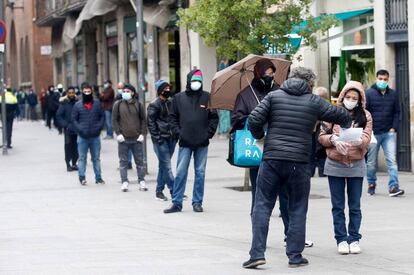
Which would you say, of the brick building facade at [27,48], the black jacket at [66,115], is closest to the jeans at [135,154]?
the black jacket at [66,115]

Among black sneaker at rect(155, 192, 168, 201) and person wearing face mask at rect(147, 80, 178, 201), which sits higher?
person wearing face mask at rect(147, 80, 178, 201)

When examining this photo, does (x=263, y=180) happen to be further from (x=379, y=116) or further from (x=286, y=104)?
(x=379, y=116)

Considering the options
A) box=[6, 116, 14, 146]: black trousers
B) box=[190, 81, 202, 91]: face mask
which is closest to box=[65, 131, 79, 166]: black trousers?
box=[6, 116, 14, 146]: black trousers

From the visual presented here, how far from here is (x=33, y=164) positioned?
83.8 feet

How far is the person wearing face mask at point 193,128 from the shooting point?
585 inches

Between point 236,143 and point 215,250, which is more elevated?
point 236,143

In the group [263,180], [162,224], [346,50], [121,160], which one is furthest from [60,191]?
[263,180]

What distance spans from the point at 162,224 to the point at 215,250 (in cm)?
247

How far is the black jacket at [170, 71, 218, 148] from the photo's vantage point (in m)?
14.9

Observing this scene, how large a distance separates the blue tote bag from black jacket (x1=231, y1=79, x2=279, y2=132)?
15cm

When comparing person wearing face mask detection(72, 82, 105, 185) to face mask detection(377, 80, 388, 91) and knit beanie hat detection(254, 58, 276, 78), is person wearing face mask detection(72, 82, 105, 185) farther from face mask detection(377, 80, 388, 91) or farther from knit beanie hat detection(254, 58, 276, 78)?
knit beanie hat detection(254, 58, 276, 78)

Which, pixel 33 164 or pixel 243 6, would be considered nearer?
pixel 243 6

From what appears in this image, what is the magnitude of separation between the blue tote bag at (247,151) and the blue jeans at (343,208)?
1368 millimetres

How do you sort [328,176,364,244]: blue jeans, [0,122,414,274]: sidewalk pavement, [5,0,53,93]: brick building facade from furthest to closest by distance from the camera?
[5,0,53,93]: brick building facade, [328,176,364,244]: blue jeans, [0,122,414,274]: sidewalk pavement
